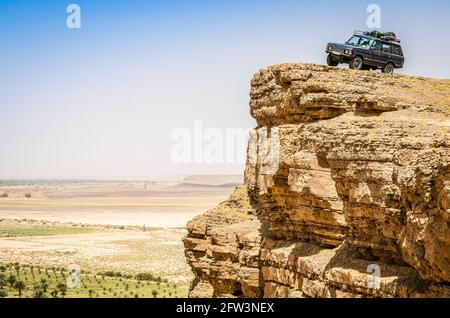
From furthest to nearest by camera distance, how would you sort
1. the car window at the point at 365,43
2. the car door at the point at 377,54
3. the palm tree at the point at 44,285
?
the palm tree at the point at 44,285 < the car door at the point at 377,54 < the car window at the point at 365,43

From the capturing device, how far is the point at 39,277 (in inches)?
2613

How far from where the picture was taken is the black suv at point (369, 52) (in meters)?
28.0

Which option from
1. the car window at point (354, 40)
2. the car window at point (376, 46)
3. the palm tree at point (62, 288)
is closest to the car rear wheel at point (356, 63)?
the car window at point (354, 40)

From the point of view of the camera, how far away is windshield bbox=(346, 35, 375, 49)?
28.4 meters

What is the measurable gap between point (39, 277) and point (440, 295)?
57437 millimetres

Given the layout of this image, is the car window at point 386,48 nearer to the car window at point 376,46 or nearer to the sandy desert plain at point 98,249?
the car window at point 376,46

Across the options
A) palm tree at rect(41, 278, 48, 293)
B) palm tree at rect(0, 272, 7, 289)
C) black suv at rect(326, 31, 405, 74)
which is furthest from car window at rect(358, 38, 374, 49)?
palm tree at rect(0, 272, 7, 289)

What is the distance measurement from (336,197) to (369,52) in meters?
10.1

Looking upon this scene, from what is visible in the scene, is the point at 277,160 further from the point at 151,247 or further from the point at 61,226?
the point at 61,226

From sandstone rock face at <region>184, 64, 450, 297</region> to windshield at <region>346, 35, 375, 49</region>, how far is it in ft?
→ 11.9

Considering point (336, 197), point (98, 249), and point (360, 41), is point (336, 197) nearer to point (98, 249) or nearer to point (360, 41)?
point (360, 41)

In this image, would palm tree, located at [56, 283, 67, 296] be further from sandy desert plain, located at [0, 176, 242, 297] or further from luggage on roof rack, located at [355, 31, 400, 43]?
luggage on roof rack, located at [355, 31, 400, 43]

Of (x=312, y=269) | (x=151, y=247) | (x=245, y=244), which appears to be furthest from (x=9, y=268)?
(x=312, y=269)

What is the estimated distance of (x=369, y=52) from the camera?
28250 millimetres
